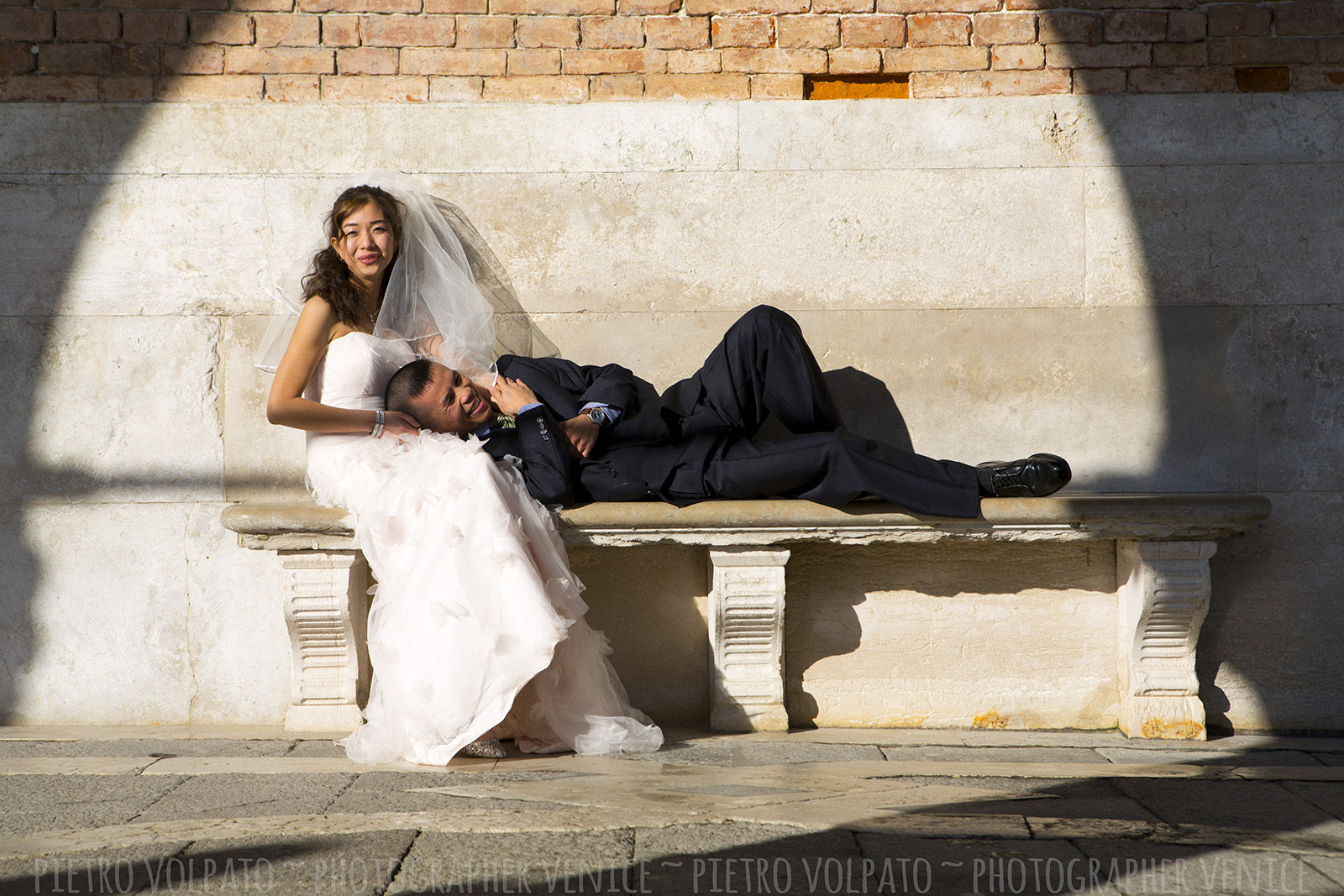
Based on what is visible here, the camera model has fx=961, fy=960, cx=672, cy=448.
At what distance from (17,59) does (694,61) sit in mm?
2547

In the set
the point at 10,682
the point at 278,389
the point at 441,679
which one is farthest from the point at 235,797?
the point at 10,682

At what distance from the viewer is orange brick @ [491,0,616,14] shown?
363 centimetres

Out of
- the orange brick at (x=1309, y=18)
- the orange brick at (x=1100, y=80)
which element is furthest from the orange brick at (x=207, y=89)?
the orange brick at (x=1309, y=18)

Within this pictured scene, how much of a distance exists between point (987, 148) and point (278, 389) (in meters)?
2.72

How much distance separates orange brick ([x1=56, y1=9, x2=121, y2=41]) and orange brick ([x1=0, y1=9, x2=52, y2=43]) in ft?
0.12

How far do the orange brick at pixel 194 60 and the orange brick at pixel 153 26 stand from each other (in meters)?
0.05

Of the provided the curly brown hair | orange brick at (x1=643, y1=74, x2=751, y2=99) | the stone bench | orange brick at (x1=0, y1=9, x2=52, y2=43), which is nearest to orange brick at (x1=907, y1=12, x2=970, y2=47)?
orange brick at (x1=643, y1=74, x2=751, y2=99)

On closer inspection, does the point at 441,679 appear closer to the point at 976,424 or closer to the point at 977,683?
the point at 977,683

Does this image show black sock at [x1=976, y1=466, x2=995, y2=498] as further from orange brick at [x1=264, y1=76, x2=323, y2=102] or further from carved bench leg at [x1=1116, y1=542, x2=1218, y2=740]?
orange brick at [x1=264, y1=76, x2=323, y2=102]

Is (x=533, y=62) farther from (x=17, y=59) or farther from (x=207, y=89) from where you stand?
(x=17, y=59)

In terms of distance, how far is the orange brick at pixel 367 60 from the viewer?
3.64 meters

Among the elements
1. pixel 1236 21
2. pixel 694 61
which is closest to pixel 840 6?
pixel 694 61

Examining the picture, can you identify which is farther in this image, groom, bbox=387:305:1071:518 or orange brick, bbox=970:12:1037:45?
orange brick, bbox=970:12:1037:45

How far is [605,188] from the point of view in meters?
3.67
